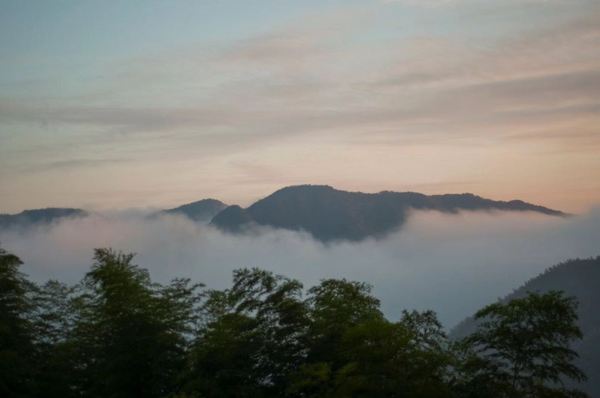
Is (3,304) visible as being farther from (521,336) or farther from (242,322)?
(521,336)

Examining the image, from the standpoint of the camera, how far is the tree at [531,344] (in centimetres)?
2856

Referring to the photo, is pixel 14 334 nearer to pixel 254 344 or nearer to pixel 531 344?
pixel 254 344

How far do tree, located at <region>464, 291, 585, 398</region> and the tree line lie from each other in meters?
0.06

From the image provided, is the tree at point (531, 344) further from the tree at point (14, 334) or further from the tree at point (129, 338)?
the tree at point (14, 334)

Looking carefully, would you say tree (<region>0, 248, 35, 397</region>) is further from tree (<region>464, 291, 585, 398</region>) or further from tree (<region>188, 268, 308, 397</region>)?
tree (<region>464, 291, 585, 398</region>)

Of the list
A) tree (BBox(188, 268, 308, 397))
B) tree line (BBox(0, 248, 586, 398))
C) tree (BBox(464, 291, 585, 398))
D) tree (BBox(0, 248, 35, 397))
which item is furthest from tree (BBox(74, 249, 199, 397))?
tree (BBox(464, 291, 585, 398))

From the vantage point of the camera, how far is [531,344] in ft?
95.0

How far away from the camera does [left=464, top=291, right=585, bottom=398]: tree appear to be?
1125 inches

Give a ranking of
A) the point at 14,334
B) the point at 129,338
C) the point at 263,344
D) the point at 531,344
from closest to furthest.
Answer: the point at 531,344
the point at 263,344
the point at 129,338
the point at 14,334

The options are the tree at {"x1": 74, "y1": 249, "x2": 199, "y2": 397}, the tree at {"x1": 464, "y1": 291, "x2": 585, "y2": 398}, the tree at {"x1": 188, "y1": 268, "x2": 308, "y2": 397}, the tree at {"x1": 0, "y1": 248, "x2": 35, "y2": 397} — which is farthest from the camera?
the tree at {"x1": 0, "y1": 248, "x2": 35, "y2": 397}

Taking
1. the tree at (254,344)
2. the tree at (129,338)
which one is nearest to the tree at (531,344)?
the tree at (254,344)

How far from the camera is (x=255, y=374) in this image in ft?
113

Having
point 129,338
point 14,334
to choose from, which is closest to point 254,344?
point 129,338

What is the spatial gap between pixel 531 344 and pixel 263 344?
1373cm
